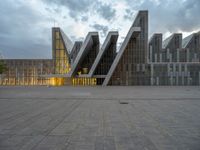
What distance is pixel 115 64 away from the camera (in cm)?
3484

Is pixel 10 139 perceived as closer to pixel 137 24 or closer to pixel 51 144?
pixel 51 144

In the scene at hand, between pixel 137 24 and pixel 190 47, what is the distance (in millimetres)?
25310

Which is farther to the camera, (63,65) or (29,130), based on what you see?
(63,65)

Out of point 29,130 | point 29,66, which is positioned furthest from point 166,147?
point 29,66

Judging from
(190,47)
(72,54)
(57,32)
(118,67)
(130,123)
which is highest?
(57,32)

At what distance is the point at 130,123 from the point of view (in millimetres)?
6172

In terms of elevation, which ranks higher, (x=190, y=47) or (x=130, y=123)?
(x=190, y=47)

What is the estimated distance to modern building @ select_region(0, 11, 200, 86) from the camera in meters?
36.5

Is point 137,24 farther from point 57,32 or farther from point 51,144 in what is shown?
point 51,144

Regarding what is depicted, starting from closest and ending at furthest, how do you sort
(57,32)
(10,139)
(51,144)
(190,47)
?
1. (51,144)
2. (10,139)
3. (57,32)
4. (190,47)

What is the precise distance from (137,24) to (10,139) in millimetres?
41740

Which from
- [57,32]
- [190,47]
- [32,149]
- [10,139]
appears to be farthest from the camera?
[190,47]

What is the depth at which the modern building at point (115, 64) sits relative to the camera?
36.5m

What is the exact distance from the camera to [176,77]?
37.5 metres
